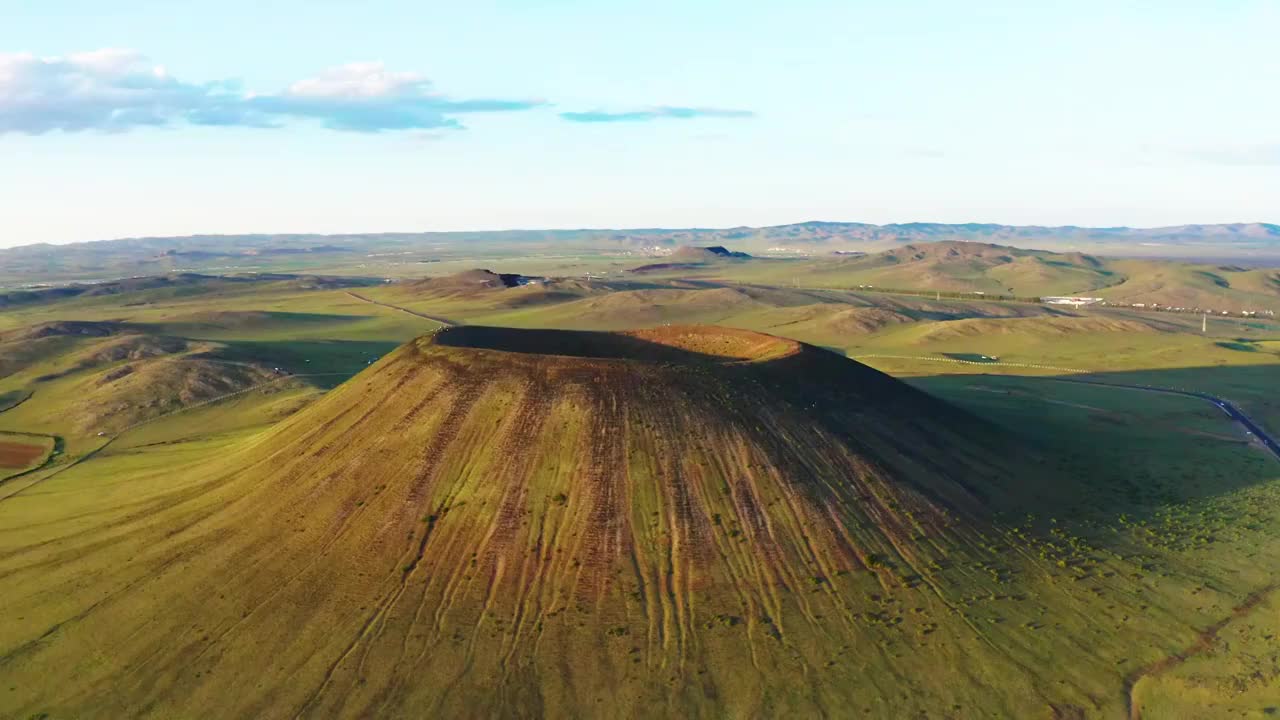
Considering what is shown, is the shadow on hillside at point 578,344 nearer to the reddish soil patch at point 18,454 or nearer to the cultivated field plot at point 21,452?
the cultivated field plot at point 21,452

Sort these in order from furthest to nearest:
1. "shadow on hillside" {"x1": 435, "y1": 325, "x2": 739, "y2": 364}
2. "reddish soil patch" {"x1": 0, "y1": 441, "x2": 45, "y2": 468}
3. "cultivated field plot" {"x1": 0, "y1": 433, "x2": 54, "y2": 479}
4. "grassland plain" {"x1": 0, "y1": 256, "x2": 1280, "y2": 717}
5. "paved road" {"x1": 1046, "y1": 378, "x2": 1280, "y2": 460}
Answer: "reddish soil patch" {"x1": 0, "y1": 441, "x2": 45, "y2": 468}, "paved road" {"x1": 1046, "y1": 378, "x2": 1280, "y2": 460}, "cultivated field plot" {"x1": 0, "y1": 433, "x2": 54, "y2": 479}, "shadow on hillside" {"x1": 435, "y1": 325, "x2": 739, "y2": 364}, "grassland plain" {"x1": 0, "y1": 256, "x2": 1280, "y2": 717}

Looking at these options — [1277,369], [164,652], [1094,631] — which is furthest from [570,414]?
[1277,369]

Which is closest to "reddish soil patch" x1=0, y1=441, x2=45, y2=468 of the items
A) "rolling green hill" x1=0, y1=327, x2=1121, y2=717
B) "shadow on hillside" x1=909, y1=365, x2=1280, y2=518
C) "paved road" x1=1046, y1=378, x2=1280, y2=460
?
"rolling green hill" x1=0, y1=327, x2=1121, y2=717

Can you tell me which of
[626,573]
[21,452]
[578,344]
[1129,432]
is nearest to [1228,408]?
[1129,432]

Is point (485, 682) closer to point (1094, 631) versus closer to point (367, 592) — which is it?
point (367, 592)

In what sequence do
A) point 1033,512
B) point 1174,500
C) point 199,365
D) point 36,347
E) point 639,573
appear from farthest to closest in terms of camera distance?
point 36,347
point 199,365
point 1174,500
point 1033,512
point 639,573

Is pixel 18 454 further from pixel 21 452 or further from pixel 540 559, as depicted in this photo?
pixel 540 559

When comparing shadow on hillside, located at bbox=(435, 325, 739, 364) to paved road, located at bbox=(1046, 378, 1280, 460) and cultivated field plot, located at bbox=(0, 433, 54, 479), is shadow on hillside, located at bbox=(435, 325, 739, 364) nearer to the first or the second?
Answer: cultivated field plot, located at bbox=(0, 433, 54, 479)
